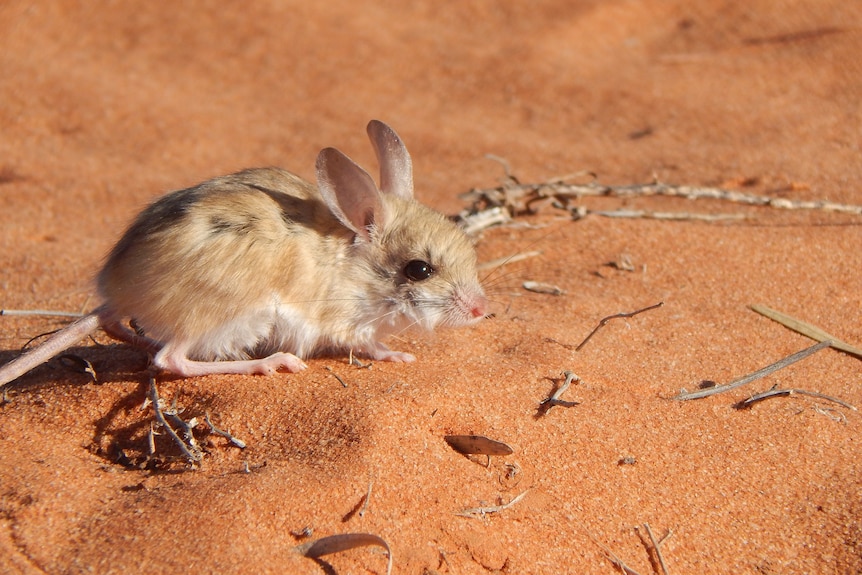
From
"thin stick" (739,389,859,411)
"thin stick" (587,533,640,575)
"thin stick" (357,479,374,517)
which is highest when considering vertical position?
"thin stick" (357,479,374,517)

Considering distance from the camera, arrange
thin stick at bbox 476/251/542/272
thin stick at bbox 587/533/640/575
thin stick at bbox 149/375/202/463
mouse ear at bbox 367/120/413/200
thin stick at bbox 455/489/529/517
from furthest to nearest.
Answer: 1. thin stick at bbox 476/251/542/272
2. mouse ear at bbox 367/120/413/200
3. thin stick at bbox 149/375/202/463
4. thin stick at bbox 455/489/529/517
5. thin stick at bbox 587/533/640/575

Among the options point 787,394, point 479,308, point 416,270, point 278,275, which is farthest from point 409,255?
point 787,394

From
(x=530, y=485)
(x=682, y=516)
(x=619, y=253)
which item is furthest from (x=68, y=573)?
(x=619, y=253)

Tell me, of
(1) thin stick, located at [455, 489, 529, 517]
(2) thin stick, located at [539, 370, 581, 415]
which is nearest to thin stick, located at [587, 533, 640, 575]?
(1) thin stick, located at [455, 489, 529, 517]

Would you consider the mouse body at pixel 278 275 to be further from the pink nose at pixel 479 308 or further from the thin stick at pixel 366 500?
the thin stick at pixel 366 500

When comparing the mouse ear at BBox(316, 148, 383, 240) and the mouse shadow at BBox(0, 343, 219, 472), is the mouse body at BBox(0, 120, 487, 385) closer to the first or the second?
the mouse ear at BBox(316, 148, 383, 240)

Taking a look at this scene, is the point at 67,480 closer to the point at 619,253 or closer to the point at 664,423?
the point at 664,423

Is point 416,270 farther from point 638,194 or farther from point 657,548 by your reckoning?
point 638,194
